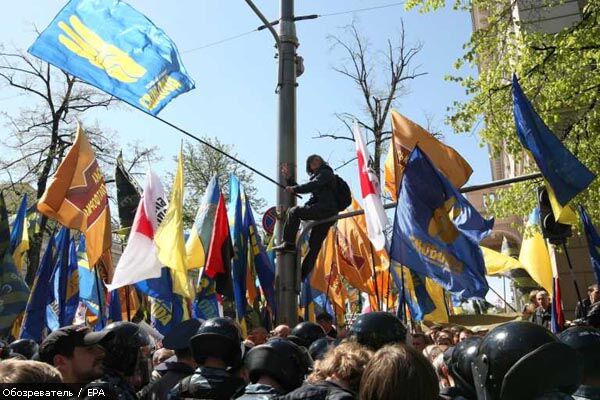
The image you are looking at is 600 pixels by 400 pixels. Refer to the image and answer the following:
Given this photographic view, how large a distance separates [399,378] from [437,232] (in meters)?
5.01

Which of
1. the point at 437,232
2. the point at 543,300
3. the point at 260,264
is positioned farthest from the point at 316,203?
the point at 543,300

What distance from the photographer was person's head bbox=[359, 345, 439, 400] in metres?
2.46

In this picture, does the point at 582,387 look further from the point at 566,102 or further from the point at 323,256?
the point at 566,102

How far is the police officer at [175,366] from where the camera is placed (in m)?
4.46

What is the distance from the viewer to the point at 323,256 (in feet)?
39.3

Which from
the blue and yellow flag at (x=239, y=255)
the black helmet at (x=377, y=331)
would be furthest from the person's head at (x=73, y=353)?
the blue and yellow flag at (x=239, y=255)

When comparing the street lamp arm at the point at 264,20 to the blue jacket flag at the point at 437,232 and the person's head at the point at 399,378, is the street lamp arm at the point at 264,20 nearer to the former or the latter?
the blue jacket flag at the point at 437,232

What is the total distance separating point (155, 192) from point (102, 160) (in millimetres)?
15253

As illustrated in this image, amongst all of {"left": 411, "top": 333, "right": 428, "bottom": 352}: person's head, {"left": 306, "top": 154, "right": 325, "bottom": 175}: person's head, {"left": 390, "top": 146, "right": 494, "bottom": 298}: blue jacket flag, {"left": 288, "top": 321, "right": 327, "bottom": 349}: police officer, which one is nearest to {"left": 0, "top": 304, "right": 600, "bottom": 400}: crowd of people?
{"left": 288, "top": 321, "right": 327, "bottom": 349}: police officer

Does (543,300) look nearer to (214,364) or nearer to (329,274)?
(329,274)

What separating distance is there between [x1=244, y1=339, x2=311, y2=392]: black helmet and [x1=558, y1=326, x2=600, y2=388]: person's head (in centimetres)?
137

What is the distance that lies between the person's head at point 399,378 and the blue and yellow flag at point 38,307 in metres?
8.30

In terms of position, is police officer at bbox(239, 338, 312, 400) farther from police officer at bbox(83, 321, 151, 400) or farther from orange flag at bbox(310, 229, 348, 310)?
orange flag at bbox(310, 229, 348, 310)

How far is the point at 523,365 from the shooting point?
8.13 ft
